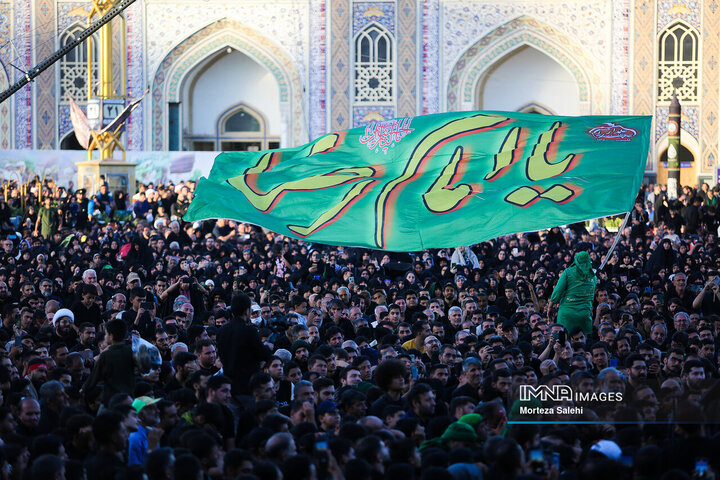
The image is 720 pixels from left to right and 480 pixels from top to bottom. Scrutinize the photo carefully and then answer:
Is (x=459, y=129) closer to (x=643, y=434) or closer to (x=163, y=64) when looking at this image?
(x=643, y=434)

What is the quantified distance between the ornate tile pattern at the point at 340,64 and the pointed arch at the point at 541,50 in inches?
103

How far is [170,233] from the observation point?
19062 millimetres

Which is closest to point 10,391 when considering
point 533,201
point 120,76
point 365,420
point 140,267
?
point 365,420

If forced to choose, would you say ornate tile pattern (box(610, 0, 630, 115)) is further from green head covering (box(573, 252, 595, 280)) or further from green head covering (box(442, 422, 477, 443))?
green head covering (box(442, 422, 477, 443))

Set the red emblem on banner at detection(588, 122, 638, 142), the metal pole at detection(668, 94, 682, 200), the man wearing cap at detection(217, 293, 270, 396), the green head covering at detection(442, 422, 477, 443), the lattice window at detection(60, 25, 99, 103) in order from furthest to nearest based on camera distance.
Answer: the lattice window at detection(60, 25, 99, 103) < the metal pole at detection(668, 94, 682, 200) < the red emblem on banner at detection(588, 122, 638, 142) < the man wearing cap at detection(217, 293, 270, 396) < the green head covering at detection(442, 422, 477, 443)

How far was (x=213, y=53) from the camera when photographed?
29672mm

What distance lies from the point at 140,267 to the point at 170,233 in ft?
13.6

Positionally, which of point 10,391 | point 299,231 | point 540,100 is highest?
point 540,100

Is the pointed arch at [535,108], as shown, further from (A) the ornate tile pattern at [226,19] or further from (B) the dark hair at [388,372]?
(B) the dark hair at [388,372]

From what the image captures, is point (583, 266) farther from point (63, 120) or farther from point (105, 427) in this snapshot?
point (63, 120)

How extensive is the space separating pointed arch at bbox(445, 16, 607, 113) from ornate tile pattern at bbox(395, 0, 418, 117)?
39.3 inches

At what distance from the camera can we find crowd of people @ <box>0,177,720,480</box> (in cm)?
566

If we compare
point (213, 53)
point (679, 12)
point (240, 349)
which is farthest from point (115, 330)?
point (679, 12)

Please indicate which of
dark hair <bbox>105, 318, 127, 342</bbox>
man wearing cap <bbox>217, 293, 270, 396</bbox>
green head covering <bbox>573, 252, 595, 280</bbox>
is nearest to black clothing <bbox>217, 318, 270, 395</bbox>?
man wearing cap <bbox>217, 293, 270, 396</bbox>
